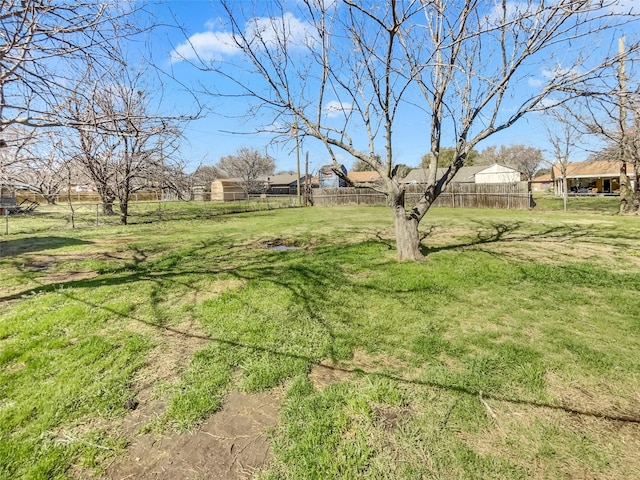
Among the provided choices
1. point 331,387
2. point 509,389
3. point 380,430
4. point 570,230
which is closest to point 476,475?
point 380,430

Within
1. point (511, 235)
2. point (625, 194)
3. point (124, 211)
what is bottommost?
point (511, 235)

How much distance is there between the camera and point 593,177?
1423 inches

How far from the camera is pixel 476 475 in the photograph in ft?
5.42

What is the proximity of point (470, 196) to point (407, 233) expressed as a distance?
17313mm

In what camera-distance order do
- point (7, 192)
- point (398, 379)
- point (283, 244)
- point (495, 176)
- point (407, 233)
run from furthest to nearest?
point (495, 176) < point (7, 192) < point (283, 244) < point (407, 233) < point (398, 379)

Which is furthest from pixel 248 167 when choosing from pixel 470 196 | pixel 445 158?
pixel 470 196

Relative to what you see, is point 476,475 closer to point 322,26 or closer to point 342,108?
point 342,108

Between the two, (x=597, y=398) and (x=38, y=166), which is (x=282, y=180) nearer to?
(x=38, y=166)

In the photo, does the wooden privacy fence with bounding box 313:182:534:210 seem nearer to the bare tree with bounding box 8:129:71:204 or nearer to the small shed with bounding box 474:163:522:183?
the bare tree with bounding box 8:129:71:204

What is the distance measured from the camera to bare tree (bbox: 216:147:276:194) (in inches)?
1764

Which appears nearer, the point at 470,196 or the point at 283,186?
the point at 470,196

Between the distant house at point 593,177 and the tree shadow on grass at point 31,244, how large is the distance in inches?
1586

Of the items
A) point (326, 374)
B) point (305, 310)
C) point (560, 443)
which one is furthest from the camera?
point (305, 310)

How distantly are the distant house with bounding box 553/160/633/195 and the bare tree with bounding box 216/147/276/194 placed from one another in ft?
112
